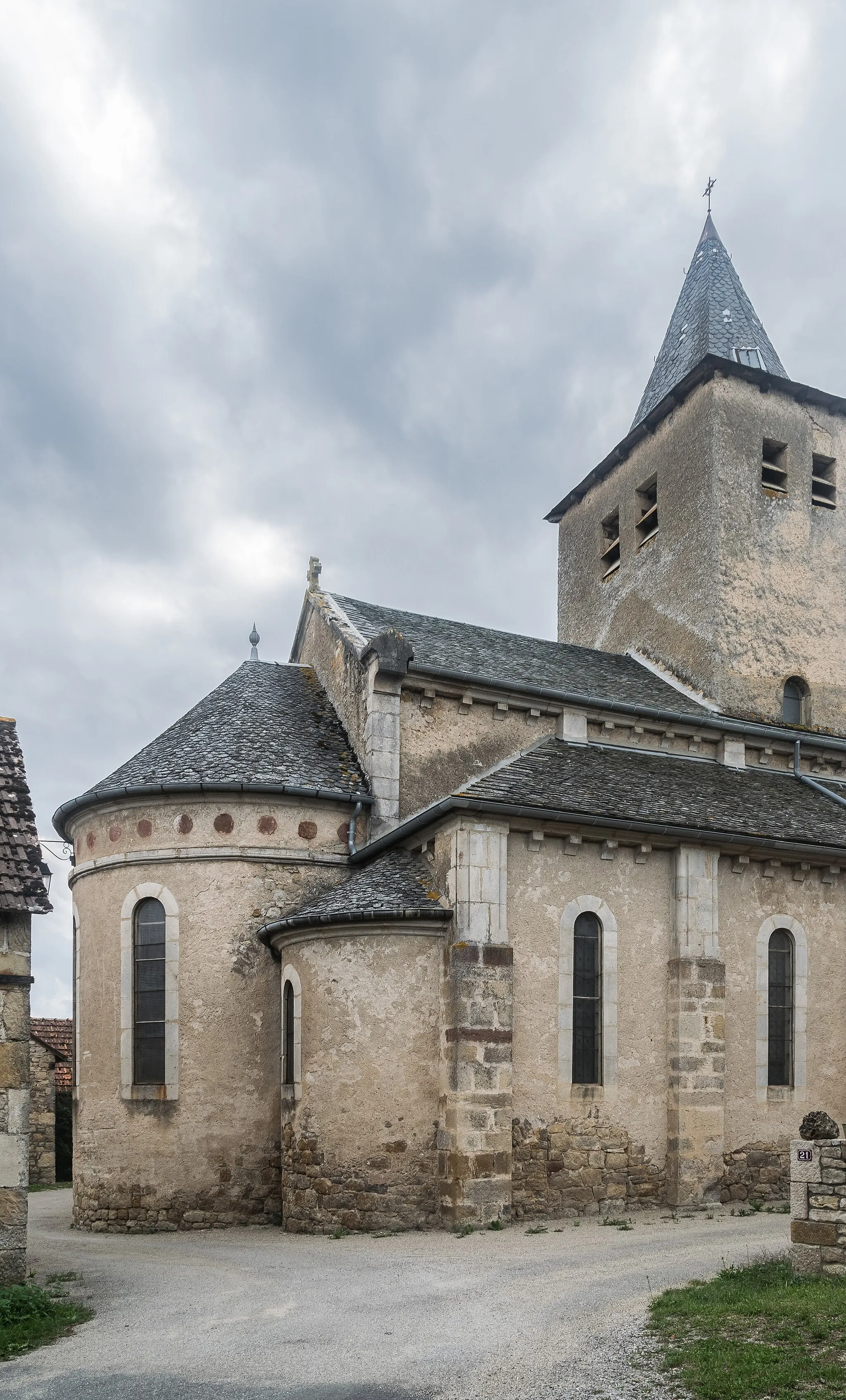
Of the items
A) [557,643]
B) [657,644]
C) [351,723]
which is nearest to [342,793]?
[351,723]

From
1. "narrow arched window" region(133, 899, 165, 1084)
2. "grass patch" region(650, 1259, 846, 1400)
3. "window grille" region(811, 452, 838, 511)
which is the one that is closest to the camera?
"grass patch" region(650, 1259, 846, 1400)

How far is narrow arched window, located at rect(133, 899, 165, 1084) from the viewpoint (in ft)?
55.6

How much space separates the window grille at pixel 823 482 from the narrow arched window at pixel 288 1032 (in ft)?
52.0

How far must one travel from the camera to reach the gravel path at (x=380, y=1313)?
25.8 feet

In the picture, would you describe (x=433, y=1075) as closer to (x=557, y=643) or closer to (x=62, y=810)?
(x=62, y=810)

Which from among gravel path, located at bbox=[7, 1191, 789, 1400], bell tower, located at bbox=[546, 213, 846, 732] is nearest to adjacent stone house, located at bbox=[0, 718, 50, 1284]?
gravel path, located at bbox=[7, 1191, 789, 1400]

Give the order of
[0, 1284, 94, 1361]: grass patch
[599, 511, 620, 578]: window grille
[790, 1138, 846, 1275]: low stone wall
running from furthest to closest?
1. [599, 511, 620, 578]: window grille
2. [790, 1138, 846, 1275]: low stone wall
3. [0, 1284, 94, 1361]: grass patch

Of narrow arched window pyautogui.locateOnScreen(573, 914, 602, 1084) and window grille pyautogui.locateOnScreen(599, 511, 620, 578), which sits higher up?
window grille pyautogui.locateOnScreen(599, 511, 620, 578)

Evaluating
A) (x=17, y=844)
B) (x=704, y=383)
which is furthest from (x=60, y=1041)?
(x=704, y=383)

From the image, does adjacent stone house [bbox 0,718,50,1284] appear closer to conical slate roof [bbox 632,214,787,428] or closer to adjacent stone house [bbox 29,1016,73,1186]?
adjacent stone house [bbox 29,1016,73,1186]

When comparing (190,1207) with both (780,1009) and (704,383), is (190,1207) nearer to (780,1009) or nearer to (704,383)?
(780,1009)

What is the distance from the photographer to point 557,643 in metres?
24.3

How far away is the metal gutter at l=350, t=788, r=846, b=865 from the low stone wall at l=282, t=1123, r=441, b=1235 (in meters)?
4.21

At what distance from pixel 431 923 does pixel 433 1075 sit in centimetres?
197
